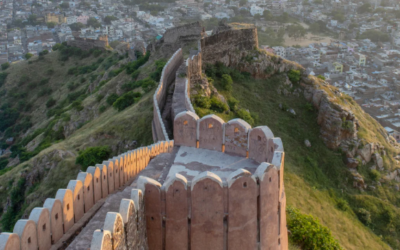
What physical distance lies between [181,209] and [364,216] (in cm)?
Result: 1873

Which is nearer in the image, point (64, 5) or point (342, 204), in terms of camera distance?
point (342, 204)

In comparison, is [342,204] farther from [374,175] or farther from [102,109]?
[102,109]

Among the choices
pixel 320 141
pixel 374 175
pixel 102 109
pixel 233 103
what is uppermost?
pixel 233 103

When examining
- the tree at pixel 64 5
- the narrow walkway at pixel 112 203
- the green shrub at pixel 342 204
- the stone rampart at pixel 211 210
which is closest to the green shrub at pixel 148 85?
the green shrub at pixel 342 204

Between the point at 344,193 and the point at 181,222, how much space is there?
63.2 ft

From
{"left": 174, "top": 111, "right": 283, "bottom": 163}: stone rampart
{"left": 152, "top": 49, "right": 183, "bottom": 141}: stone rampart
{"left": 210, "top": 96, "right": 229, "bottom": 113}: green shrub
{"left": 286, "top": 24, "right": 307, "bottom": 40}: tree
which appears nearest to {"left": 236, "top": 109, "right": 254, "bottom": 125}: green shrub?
{"left": 210, "top": 96, "right": 229, "bottom": 113}: green shrub

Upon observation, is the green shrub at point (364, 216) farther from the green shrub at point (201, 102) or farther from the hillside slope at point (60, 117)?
the hillside slope at point (60, 117)

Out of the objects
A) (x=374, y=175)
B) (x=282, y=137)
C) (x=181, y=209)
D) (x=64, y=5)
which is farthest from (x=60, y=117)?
(x=64, y=5)

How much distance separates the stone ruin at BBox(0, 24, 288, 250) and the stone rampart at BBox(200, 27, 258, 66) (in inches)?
774

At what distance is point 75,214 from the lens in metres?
8.32

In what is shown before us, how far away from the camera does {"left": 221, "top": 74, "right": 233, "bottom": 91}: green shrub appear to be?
28.7m

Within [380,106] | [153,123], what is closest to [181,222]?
[153,123]

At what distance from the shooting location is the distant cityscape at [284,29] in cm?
7138

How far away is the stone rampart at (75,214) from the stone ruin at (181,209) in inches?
0.6
